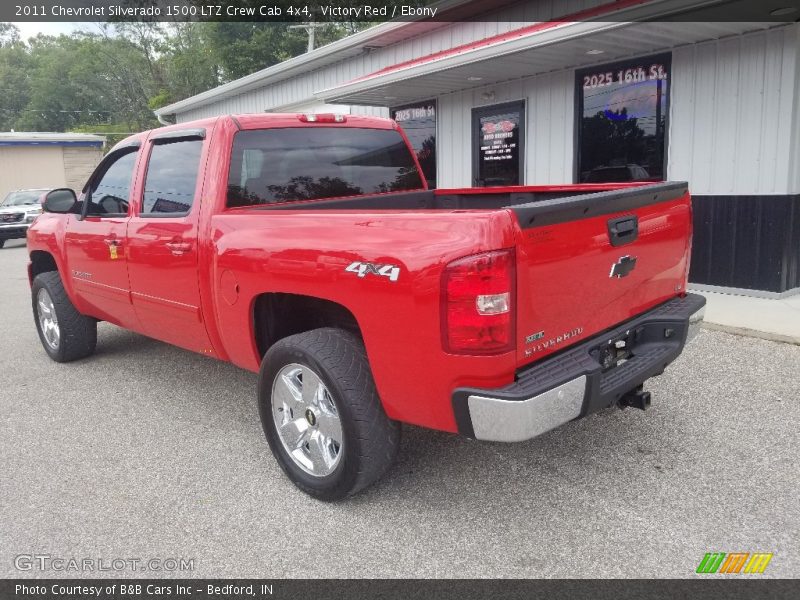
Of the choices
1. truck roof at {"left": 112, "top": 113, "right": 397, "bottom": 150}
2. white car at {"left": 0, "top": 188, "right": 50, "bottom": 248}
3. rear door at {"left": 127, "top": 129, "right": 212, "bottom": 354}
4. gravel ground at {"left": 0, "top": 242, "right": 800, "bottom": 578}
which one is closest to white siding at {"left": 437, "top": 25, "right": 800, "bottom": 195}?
gravel ground at {"left": 0, "top": 242, "right": 800, "bottom": 578}

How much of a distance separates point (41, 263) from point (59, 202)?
138 cm

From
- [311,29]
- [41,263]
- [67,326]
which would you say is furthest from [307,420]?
[311,29]

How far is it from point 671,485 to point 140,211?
3.66 m

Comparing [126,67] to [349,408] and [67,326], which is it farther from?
[349,408]

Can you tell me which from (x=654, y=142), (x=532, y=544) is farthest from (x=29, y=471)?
(x=654, y=142)

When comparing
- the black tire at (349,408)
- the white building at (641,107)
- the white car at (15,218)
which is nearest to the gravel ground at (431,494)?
the black tire at (349,408)

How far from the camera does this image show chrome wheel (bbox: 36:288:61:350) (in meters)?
5.73

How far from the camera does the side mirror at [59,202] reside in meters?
5.02

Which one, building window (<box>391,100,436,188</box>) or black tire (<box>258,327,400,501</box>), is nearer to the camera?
black tire (<box>258,327,400,501</box>)

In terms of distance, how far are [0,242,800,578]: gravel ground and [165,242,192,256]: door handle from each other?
1.16 metres

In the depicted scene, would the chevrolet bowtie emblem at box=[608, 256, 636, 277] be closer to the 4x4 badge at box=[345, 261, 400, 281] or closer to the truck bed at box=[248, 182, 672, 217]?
the truck bed at box=[248, 182, 672, 217]

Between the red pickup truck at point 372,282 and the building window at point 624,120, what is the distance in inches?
162

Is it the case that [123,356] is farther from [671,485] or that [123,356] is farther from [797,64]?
[797,64]

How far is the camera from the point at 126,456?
3.80 m
